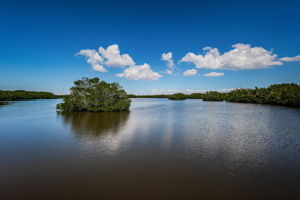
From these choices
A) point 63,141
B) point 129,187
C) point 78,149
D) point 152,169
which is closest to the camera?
point 129,187

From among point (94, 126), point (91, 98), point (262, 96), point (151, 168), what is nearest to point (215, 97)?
point (262, 96)

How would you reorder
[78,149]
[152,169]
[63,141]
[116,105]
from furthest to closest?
[116,105] < [63,141] < [78,149] < [152,169]

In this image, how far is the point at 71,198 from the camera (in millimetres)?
6301

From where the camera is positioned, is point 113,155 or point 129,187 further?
point 113,155

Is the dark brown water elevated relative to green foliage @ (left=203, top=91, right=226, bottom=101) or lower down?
lower down

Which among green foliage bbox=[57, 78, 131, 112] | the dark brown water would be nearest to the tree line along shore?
green foliage bbox=[57, 78, 131, 112]

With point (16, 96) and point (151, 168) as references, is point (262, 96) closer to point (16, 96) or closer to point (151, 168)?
point (151, 168)

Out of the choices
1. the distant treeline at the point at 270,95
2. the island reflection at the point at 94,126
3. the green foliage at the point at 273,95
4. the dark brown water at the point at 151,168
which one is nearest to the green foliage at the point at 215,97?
the distant treeline at the point at 270,95

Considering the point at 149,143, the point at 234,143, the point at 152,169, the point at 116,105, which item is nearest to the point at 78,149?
the point at 149,143

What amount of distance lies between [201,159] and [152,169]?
11.2 ft

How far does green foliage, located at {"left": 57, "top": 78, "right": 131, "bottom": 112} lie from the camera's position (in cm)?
3644

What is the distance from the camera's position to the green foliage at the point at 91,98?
36438mm

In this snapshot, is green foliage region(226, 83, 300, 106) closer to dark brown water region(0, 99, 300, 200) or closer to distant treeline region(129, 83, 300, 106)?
distant treeline region(129, 83, 300, 106)

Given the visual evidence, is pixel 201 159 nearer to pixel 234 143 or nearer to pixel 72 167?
pixel 234 143
